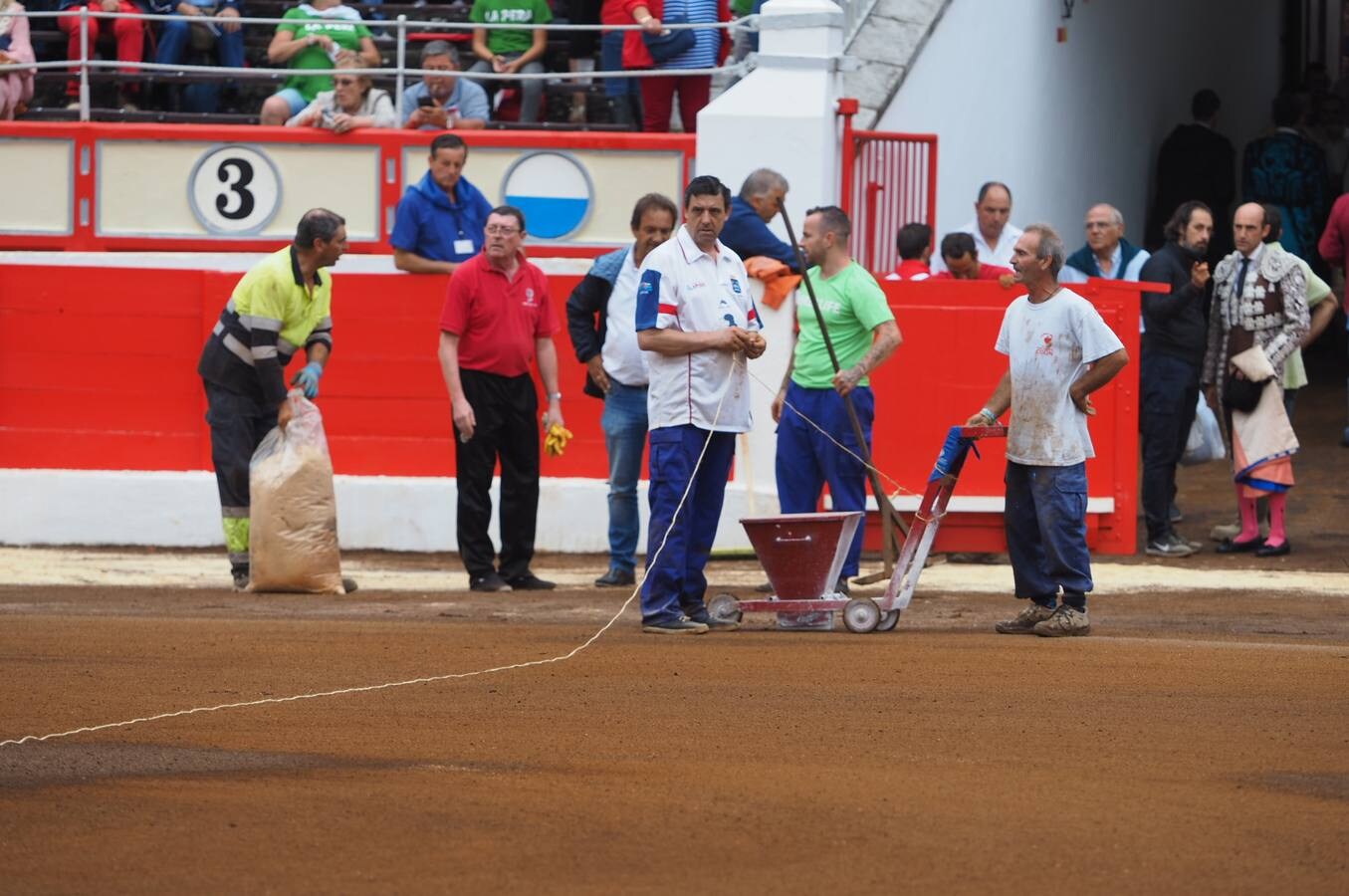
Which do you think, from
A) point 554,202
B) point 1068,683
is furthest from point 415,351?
point 1068,683

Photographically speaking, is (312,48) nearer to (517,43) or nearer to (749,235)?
(517,43)

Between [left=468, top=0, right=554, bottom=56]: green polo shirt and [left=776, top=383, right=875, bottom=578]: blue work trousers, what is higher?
[left=468, top=0, right=554, bottom=56]: green polo shirt

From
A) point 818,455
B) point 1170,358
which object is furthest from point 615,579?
point 1170,358

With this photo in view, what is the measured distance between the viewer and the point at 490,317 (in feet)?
36.2

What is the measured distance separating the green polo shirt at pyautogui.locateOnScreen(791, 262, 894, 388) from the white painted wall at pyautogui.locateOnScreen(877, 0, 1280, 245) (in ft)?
12.6

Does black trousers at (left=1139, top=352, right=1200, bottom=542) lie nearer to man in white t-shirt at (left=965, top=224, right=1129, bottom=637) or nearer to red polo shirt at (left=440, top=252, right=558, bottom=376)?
man in white t-shirt at (left=965, top=224, right=1129, bottom=637)

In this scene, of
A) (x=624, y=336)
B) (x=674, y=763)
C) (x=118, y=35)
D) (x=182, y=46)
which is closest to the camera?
(x=674, y=763)

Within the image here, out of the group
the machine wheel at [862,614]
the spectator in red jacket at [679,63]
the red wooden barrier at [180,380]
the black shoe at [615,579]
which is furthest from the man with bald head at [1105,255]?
the machine wheel at [862,614]

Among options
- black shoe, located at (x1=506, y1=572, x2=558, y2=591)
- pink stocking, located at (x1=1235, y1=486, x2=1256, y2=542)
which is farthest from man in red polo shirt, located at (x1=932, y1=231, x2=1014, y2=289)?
black shoe, located at (x1=506, y1=572, x2=558, y2=591)

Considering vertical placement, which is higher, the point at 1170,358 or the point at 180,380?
the point at 1170,358

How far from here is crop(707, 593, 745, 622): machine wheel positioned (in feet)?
30.5

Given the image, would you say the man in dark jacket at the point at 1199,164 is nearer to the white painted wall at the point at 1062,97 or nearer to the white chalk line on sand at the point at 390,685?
the white painted wall at the point at 1062,97

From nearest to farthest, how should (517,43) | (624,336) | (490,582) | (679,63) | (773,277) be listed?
(624,336), (490,582), (773,277), (679,63), (517,43)

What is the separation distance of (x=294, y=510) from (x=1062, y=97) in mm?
7934
